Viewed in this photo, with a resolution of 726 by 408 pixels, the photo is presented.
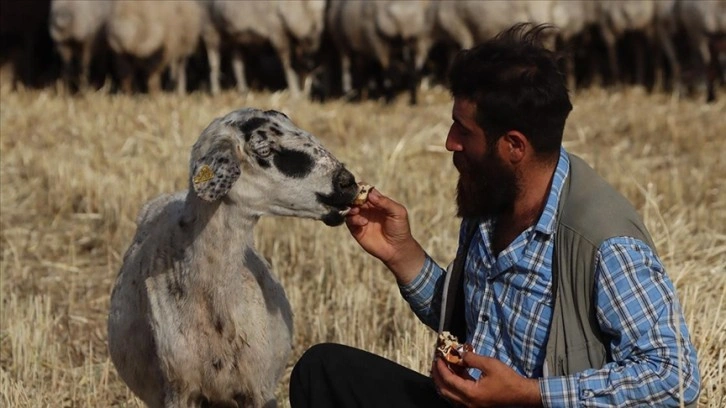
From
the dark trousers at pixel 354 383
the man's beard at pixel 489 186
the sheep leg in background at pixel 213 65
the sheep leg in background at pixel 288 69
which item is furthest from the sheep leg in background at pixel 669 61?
the man's beard at pixel 489 186

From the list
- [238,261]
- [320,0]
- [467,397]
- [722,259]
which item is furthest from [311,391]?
[320,0]

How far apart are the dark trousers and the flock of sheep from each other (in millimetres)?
12100

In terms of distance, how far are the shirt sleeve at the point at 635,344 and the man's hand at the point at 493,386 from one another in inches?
2.1

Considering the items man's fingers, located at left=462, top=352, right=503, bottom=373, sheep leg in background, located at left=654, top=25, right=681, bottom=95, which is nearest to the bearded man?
man's fingers, located at left=462, top=352, right=503, bottom=373

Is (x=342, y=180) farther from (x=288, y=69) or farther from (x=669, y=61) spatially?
(x=669, y=61)

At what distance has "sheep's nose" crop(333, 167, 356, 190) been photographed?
15.4 feet

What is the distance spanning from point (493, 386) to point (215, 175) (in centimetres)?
123

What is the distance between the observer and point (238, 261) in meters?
4.86

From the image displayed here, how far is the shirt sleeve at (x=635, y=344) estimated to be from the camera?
3877mm

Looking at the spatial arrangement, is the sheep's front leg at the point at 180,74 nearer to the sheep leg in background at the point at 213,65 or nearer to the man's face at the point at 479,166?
the sheep leg in background at the point at 213,65

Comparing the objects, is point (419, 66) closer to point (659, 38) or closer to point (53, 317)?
point (659, 38)

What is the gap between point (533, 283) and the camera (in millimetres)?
4223

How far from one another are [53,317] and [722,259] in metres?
3.88

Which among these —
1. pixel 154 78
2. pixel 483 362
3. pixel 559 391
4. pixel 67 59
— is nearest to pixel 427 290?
pixel 483 362
